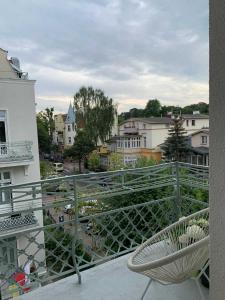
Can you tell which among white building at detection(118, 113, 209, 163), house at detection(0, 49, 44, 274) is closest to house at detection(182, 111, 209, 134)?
white building at detection(118, 113, 209, 163)

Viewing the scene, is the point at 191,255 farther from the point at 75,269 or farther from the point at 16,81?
the point at 16,81

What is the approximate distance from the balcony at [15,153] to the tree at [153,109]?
49.6 feet

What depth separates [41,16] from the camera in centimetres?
245

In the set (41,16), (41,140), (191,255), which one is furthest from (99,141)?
(191,255)

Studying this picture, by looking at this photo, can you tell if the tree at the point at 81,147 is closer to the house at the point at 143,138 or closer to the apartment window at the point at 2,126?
the house at the point at 143,138

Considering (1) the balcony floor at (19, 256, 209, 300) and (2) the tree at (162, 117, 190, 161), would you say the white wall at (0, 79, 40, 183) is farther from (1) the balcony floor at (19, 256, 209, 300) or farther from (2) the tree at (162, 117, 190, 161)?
(2) the tree at (162, 117, 190, 161)

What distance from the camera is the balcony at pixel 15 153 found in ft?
19.3

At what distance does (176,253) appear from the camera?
1.00m

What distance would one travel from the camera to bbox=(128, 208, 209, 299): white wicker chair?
1.01 meters

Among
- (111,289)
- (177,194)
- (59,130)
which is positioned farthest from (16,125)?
(59,130)

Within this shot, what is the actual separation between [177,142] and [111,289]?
14.9m

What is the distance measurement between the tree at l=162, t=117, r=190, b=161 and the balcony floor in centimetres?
1451

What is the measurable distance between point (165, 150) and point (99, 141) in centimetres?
487

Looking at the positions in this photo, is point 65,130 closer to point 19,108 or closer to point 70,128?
point 70,128
